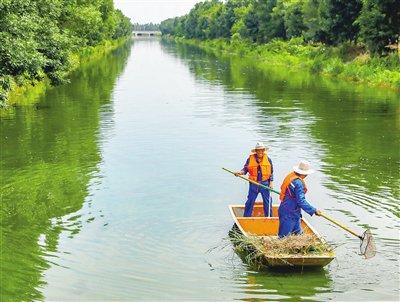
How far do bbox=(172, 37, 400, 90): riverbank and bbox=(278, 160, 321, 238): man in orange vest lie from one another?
3441 centimetres

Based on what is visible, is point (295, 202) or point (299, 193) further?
point (295, 202)

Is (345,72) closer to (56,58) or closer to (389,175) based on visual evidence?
(56,58)

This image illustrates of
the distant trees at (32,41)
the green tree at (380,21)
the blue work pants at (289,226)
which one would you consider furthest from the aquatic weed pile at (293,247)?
the green tree at (380,21)

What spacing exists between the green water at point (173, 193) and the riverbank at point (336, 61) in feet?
32.6

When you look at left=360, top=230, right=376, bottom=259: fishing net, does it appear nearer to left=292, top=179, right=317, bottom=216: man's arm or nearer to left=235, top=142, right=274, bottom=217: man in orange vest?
left=292, top=179, right=317, bottom=216: man's arm

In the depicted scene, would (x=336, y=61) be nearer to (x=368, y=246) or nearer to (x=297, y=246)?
(x=368, y=246)

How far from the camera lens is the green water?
39.9 ft

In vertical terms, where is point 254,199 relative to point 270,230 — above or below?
above

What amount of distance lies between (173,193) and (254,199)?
4.27m

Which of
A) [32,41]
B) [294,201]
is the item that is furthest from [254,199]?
[32,41]

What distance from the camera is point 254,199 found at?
14766mm

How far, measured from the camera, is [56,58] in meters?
37.0

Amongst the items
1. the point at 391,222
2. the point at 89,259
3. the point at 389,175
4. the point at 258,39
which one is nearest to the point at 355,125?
the point at 389,175

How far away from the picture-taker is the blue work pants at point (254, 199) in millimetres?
14758
